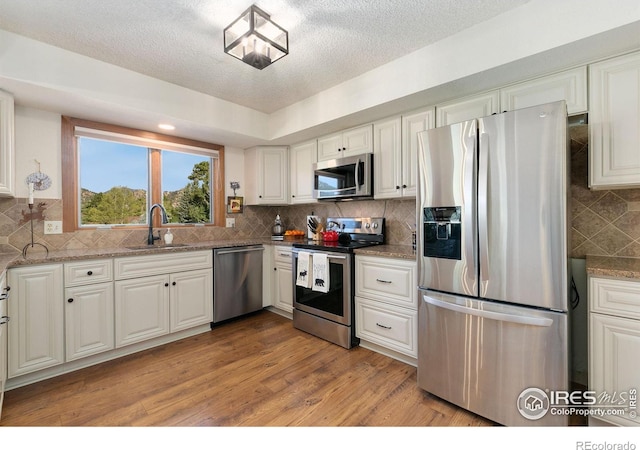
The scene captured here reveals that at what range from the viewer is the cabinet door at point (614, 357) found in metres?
1.48

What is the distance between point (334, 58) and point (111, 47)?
1.64m

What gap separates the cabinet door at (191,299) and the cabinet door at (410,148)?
2.11 m

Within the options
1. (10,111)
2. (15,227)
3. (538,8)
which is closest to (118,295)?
(15,227)

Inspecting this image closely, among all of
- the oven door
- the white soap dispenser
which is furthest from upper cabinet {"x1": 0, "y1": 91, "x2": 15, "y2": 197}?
the oven door

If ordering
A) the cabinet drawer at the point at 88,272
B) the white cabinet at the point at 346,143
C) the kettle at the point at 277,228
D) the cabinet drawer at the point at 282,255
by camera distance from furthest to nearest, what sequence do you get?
the kettle at the point at 277,228
the cabinet drawer at the point at 282,255
the white cabinet at the point at 346,143
the cabinet drawer at the point at 88,272

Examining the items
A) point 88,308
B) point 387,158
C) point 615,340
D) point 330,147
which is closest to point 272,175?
point 330,147

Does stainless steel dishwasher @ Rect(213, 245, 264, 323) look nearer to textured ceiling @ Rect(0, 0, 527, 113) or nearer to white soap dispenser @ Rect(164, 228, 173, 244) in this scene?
white soap dispenser @ Rect(164, 228, 173, 244)

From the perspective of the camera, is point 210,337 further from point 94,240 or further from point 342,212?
point 342,212

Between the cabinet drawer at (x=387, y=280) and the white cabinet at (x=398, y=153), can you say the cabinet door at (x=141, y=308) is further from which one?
the white cabinet at (x=398, y=153)

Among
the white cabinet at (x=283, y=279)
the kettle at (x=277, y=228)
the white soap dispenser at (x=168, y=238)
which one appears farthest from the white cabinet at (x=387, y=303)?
the white soap dispenser at (x=168, y=238)

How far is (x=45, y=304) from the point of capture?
7.05 feet

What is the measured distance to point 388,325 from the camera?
8.09 feet

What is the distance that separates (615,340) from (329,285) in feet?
6.19

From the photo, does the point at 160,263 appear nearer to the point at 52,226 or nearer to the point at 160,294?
the point at 160,294
